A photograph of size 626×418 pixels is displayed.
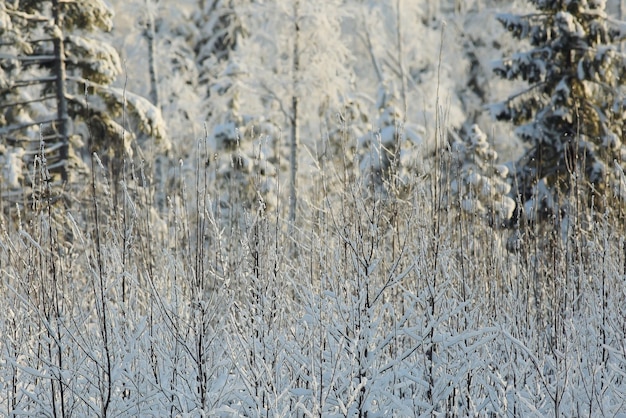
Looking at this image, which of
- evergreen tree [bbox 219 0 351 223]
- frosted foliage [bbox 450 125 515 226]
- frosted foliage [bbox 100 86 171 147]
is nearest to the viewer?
frosted foliage [bbox 450 125 515 226]

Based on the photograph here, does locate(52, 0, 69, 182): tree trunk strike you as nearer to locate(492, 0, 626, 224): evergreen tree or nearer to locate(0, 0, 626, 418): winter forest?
locate(0, 0, 626, 418): winter forest

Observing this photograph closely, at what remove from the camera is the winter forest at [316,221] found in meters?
4.69

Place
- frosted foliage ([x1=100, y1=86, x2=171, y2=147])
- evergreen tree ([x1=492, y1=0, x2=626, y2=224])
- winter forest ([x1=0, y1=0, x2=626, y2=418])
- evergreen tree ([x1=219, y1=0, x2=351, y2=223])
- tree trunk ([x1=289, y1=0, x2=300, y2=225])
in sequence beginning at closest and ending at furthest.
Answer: winter forest ([x1=0, y1=0, x2=626, y2=418]) < evergreen tree ([x1=492, y1=0, x2=626, y2=224]) < frosted foliage ([x1=100, y1=86, x2=171, y2=147]) < tree trunk ([x1=289, y1=0, x2=300, y2=225]) < evergreen tree ([x1=219, y1=0, x2=351, y2=223])

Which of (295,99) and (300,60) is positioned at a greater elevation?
(300,60)

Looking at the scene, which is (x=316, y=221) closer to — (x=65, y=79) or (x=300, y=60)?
(x=65, y=79)

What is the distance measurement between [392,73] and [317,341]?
71.7 feet

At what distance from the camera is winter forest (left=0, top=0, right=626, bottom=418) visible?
15.4 ft

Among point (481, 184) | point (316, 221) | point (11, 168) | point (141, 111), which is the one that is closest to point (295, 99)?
point (141, 111)

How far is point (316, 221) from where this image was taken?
215 inches

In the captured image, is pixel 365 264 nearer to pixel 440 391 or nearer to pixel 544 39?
pixel 440 391

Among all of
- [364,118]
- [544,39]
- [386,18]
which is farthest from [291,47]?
[386,18]

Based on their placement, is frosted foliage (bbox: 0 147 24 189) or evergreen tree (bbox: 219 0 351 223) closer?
frosted foliage (bbox: 0 147 24 189)

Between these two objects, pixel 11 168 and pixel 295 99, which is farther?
pixel 295 99

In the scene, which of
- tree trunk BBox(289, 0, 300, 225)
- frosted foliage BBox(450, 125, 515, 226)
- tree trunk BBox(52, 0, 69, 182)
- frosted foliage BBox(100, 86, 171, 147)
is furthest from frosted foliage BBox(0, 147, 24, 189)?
frosted foliage BBox(450, 125, 515, 226)
